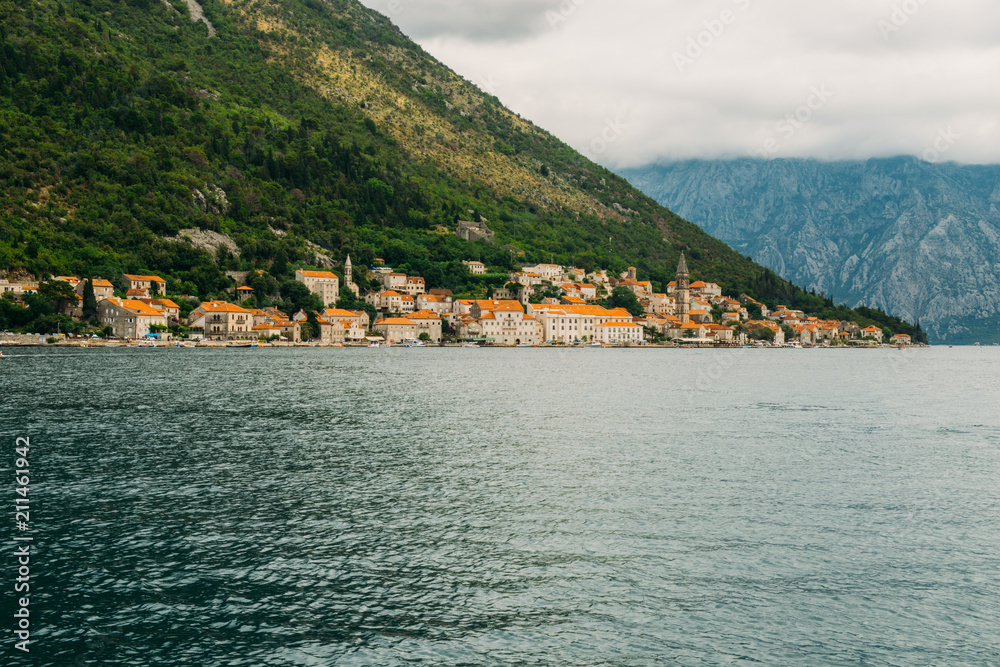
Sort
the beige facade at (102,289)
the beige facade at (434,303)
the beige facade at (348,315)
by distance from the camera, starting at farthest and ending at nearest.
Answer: the beige facade at (434,303) → the beige facade at (348,315) → the beige facade at (102,289)

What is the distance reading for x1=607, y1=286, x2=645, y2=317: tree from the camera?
157 meters

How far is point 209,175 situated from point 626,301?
292 feet

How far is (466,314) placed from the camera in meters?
138

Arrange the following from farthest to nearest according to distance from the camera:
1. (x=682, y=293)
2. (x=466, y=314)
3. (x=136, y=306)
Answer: (x=682, y=293) < (x=466, y=314) < (x=136, y=306)

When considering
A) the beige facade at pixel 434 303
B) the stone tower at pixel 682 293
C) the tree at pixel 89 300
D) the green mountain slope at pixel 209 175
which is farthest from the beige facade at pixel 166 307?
the stone tower at pixel 682 293

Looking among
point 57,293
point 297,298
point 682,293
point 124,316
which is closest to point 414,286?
point 297,298

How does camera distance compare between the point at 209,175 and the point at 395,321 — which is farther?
the point at 209,175

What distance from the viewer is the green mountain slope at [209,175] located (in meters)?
109

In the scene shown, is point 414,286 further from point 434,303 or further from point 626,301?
point 626,301

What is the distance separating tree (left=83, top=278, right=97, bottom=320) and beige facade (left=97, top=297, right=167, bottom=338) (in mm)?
1311

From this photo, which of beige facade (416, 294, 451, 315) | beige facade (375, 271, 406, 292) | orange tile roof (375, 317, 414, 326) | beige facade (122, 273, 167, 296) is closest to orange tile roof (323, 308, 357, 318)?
orange tile roof (375, 317, 414, 326)

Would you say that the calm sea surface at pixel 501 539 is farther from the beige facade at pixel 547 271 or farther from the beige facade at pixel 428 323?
the beige facade at pixel 547 271

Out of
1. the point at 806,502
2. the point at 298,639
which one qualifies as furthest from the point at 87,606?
the point at 806,502

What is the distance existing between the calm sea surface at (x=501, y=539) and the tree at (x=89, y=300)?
203 feet
